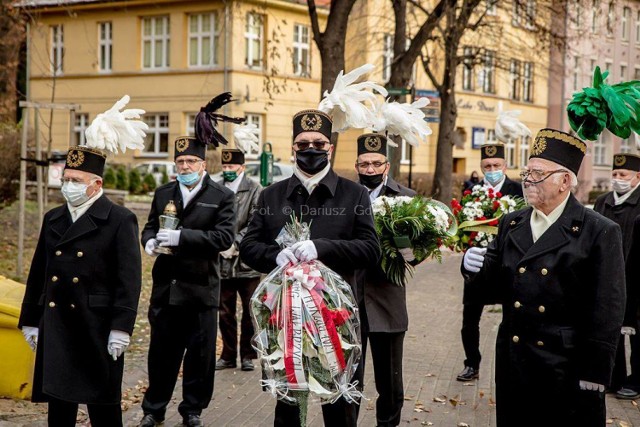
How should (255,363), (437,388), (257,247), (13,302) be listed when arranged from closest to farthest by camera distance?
(257,247) < (13,302) < (437,388) < (255,363)

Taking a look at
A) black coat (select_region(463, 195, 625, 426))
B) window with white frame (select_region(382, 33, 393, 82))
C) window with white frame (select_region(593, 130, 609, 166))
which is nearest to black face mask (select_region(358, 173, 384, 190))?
black coat (select_region(463, 195, 625, 426))

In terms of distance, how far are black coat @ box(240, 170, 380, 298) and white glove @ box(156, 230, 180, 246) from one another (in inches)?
57.0

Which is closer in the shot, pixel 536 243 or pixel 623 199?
pixel 536 243

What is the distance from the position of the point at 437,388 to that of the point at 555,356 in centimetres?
415

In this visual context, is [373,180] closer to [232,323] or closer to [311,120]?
[311,120]

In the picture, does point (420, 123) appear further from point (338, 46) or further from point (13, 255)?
point (13, 255)

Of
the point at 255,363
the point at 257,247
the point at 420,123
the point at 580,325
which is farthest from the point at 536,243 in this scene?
the point at 255,363

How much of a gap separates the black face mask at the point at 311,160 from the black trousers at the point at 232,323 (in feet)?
14.0

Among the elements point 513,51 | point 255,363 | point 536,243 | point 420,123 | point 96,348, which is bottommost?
point 255,363

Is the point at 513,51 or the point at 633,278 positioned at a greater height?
the point at 513,51

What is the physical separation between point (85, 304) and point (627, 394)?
5.28m

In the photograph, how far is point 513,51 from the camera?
33.0 meters

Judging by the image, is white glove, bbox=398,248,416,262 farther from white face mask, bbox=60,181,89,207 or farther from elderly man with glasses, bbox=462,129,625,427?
white face mask, bbox=60,181,89,207

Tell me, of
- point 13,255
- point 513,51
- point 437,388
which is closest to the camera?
point 437,388
